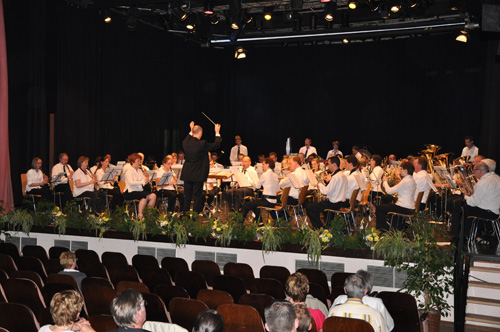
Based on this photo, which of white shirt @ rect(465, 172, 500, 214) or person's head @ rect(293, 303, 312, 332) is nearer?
person's head @ rect(293, 303, 312, 332)

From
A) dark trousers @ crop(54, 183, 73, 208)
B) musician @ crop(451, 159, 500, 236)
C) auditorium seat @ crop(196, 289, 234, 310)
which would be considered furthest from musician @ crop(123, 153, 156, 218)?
auditorium seat @ crop(196, 289, 234, 310)

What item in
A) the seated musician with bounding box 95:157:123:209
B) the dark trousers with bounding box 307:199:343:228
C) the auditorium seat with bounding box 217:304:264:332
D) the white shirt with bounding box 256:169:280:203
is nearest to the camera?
the auditorium seat with bounding box 217:304:264:332

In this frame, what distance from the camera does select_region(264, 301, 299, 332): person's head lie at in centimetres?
313

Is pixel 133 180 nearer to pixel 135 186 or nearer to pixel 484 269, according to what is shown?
pixel 135 186

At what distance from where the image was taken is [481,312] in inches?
260

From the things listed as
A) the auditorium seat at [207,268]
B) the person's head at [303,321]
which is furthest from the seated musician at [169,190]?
the person's head at [303,321]

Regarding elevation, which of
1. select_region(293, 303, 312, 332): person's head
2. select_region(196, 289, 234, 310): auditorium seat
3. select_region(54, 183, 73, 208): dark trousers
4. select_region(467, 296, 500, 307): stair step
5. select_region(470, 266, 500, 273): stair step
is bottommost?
select_region(467, 296, 500, 307): stair step

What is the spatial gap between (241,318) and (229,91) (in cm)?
1714

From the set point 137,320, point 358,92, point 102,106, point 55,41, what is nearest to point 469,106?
point 358,92

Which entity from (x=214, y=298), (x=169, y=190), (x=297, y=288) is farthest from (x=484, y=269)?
(x=169, y=190)

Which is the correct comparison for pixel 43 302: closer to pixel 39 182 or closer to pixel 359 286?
pixel 359 286

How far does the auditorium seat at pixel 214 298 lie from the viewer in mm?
4648

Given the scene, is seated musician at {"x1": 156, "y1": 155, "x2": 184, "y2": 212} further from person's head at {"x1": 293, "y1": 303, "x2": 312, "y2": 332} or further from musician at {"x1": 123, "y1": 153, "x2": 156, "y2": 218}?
person's head at {"x1": 293, "y1": 303, "x2": 312, "y2": 332}

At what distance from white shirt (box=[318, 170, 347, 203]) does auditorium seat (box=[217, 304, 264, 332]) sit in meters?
5.60
